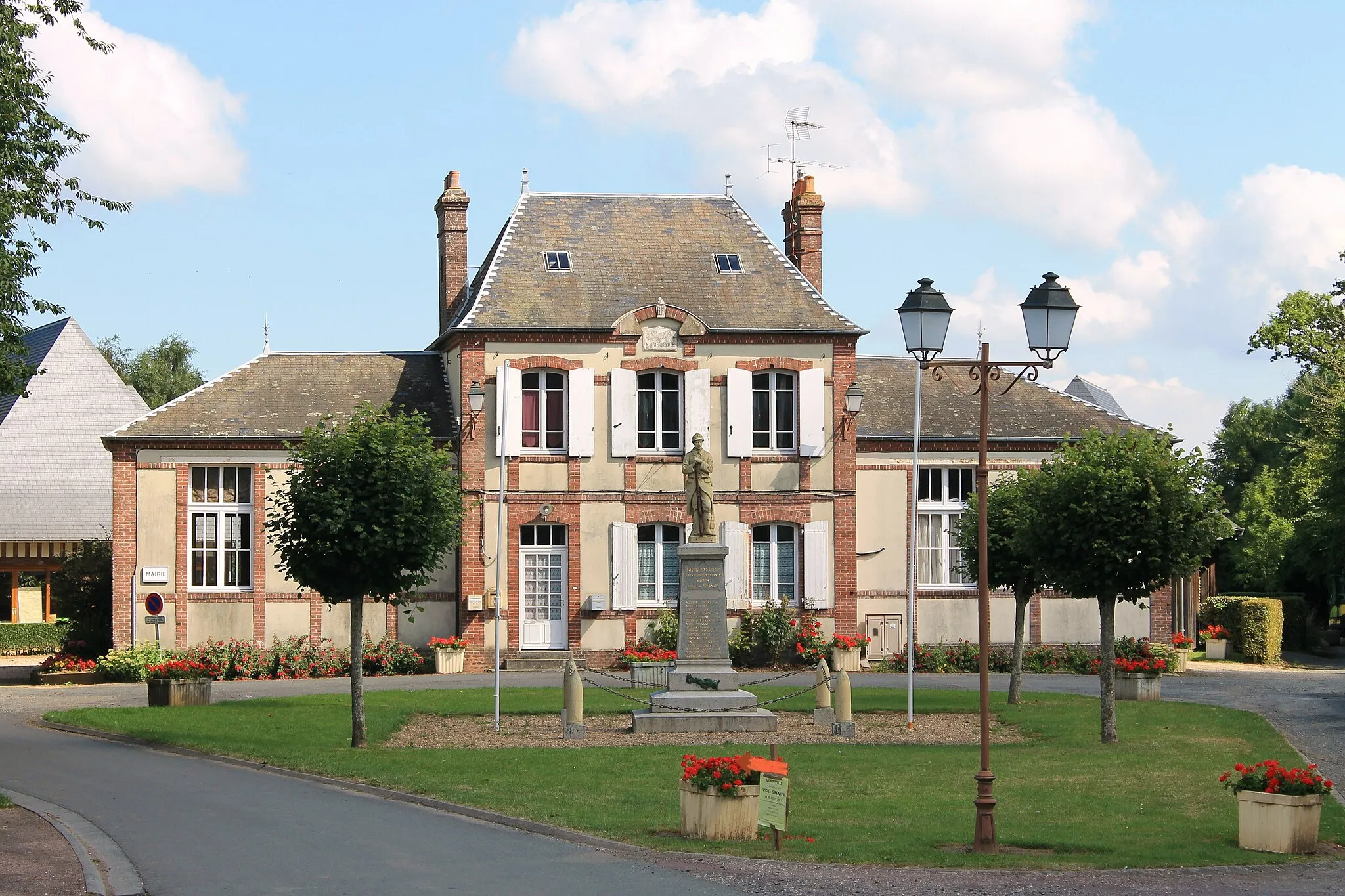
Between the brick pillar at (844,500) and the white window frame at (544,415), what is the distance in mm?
5374

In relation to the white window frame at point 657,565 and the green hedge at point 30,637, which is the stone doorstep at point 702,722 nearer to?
the white window frame at point 657,565

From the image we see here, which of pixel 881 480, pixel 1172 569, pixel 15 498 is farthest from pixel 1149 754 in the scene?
pixel 15 498

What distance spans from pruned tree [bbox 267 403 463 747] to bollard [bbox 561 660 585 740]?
92.3 inches

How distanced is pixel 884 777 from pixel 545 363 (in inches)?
611

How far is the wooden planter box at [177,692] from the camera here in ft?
74.2

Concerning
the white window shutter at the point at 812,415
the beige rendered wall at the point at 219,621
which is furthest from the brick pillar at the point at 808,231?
the beige rendered wall at the point at 219,621

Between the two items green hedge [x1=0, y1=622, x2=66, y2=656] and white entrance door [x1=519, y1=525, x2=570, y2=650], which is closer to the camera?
white entrance door [x1=519, y1=525, x2=570, y2=650]

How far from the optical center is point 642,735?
67.2ft

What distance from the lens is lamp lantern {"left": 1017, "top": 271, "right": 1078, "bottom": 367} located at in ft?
43.8

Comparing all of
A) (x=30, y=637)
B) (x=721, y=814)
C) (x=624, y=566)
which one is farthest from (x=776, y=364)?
(x=721, y=814)

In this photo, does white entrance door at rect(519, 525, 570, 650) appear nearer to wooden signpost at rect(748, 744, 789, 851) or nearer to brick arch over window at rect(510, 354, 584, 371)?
brick arch over window at rect(510, 354, 584, 371)

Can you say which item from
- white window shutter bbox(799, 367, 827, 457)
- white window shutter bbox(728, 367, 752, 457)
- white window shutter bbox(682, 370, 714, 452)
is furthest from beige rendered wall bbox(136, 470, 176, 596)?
white window shutter bbox(799, 367, 827, 457)

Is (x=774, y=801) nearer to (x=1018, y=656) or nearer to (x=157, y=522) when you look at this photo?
(x=1018, y=656)

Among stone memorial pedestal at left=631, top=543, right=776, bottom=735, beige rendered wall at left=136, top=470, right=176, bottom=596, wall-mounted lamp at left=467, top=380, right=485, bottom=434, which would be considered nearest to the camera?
stone memorial pedestal at left=631, top=543, right=776, bottom=735
